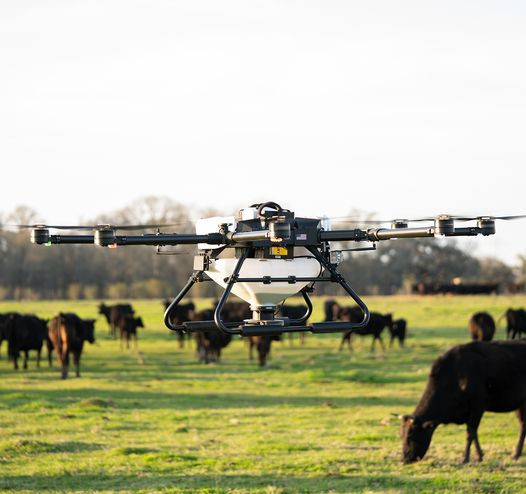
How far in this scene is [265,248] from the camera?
534 cm

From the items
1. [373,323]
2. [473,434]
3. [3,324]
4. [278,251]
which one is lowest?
[473,434]

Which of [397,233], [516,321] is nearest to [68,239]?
[397,233]

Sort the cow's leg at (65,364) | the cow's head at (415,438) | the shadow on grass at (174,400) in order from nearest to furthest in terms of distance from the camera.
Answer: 1. the cow's head at (415,438)
2. the shadow on grass at (174,400)
3. the cow's leg at (65,364)

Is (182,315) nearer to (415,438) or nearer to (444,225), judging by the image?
(415,438)

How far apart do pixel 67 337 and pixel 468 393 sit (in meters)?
14.7

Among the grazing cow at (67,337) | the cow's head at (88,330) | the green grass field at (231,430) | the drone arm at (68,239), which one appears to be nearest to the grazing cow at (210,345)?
the green grass field at (231,430)

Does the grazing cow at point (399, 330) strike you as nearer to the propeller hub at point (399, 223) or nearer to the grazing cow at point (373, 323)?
the grazing cow at point (373, 323)

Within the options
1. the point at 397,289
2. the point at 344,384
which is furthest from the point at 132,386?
the point at 397,289

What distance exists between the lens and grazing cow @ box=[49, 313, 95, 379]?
82.2ft

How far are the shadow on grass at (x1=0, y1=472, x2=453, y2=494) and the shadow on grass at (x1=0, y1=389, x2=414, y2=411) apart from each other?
6739 millimetres

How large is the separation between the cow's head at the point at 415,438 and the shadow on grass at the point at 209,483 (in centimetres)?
99

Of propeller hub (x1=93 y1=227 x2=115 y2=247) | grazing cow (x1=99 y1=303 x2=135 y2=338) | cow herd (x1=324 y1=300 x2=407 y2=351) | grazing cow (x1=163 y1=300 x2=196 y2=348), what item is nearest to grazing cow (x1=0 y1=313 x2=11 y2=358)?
grazing cow (x1=99 y1=303 x2=135 y2=338)

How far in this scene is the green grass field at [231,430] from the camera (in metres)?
11.5

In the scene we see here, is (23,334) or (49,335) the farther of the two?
(23,334)
